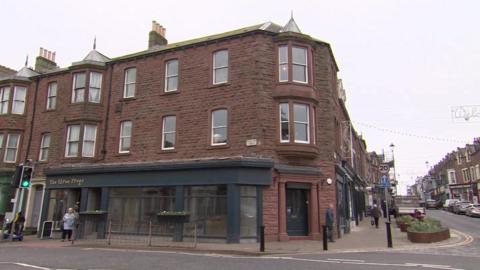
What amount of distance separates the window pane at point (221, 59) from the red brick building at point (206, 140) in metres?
0.06

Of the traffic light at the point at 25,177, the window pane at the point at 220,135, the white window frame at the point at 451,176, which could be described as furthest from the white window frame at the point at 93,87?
the white window frame at the point at 451,176

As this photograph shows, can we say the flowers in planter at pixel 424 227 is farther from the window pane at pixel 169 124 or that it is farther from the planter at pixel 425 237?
the window pane at pixel 169 124

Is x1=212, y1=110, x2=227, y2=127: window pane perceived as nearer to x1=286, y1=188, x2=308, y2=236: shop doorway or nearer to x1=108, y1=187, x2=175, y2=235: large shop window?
x1=108, y1=187, x2=175, y2=235: large shop window

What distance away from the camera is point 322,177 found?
19078mm

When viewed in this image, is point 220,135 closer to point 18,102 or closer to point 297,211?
A: point 297,211

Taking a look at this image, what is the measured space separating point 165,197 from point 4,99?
15183mm

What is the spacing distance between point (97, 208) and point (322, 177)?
41.2 feet

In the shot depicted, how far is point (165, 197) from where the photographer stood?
764 inches

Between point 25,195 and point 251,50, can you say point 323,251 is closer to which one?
point 251,50

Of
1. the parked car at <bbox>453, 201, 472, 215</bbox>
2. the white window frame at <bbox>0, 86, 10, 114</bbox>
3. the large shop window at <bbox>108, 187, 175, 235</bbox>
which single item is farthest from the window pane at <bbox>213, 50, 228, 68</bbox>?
→ the parked car at <bbox>453, 201, 472, 215</bbox>

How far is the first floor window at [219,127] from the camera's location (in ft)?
63.0

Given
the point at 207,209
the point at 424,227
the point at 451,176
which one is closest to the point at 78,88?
the point at 207,209

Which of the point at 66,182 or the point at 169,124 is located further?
the point at 66,182

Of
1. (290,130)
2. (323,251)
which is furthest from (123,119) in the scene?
(323,251)
